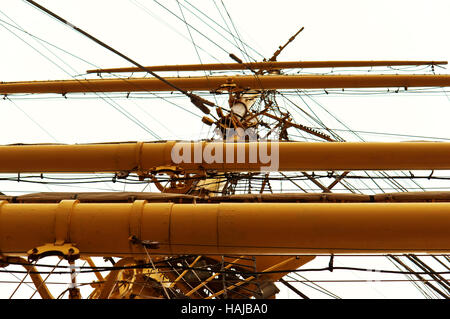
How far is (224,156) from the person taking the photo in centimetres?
729

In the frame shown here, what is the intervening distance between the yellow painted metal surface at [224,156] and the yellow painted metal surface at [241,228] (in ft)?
8.34

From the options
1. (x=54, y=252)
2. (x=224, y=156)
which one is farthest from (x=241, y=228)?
(x=224, y=156)

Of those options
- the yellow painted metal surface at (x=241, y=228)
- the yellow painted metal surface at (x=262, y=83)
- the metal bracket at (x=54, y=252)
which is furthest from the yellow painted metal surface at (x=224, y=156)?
the yellow painted metal surface at (x=262, y=83)

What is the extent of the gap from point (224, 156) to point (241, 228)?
318 cm

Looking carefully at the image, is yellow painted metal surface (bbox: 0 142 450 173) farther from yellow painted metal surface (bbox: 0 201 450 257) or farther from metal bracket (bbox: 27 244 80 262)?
metal bracket (bbox: 27 244 80 262)

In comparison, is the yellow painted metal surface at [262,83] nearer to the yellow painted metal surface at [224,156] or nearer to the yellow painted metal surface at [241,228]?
the yellow painted metal surface at [224,156]

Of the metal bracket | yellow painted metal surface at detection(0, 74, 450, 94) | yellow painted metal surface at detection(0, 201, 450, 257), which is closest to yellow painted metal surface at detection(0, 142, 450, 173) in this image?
yellow painted metal surface at detection(0, 201, 450, 257)

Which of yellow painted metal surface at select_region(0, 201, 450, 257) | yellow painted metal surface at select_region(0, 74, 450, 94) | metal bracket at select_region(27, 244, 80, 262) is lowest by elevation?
metal bracket at select_region(27, 244, 80, 262)

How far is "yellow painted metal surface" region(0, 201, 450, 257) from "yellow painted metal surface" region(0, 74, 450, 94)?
9319 millimetres

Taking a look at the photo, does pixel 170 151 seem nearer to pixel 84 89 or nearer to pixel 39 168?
pixel 39 168

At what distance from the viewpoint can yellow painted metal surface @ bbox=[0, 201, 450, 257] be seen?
4.15 metres

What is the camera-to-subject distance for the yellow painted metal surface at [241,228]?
4.15 meters

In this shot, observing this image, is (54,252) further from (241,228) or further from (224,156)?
(224,156)
